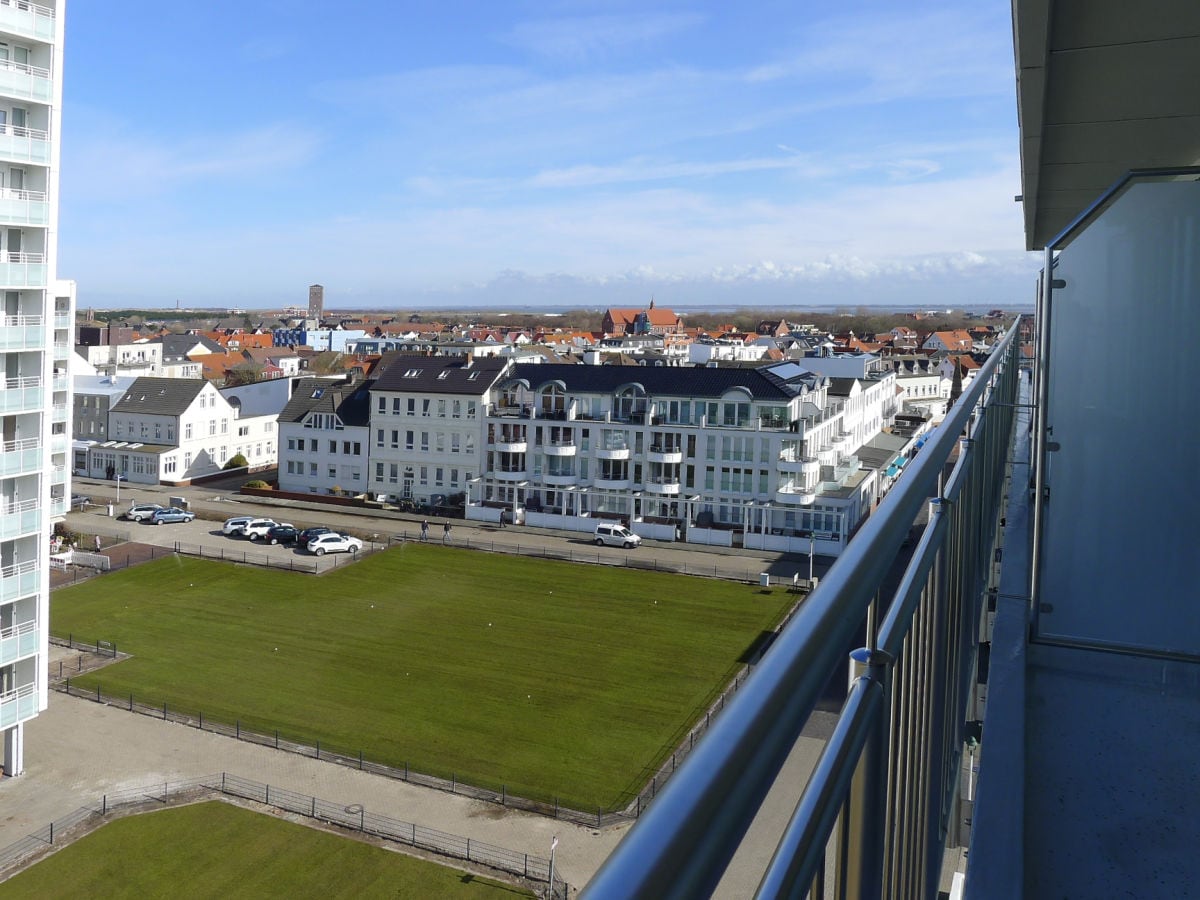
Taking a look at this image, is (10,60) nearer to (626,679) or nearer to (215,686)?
(215,686)

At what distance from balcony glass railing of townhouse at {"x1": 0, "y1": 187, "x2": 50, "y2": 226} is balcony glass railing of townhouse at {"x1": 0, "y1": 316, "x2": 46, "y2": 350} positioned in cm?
142

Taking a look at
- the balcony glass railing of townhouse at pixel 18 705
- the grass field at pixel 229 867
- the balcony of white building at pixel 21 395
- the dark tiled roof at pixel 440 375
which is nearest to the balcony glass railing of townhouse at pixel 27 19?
the balcony of white building at pixel 21 395

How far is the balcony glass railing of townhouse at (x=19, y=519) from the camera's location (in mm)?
15609

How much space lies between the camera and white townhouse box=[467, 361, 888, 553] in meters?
31.1

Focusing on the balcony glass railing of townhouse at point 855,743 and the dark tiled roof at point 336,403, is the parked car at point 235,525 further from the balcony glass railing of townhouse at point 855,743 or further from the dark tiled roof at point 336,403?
the balcony glass railing of townhouse at point 855,743

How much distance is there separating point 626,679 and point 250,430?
1133 inches

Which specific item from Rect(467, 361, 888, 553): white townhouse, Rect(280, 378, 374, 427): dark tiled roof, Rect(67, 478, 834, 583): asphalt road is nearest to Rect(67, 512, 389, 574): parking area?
Rect(67, 478, 834, 583): asphalt road

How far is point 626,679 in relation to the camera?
19609 millimetres

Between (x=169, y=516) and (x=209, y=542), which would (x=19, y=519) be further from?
(x=169, y=516)

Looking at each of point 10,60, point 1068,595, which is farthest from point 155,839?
point 1068,595

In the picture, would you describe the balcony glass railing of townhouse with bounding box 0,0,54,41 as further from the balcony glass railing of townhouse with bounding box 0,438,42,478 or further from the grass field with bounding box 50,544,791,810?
the grass field with bounding box 50,544,791,810

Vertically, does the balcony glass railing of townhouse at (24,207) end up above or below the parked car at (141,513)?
above

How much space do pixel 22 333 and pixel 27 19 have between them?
15.1 feet

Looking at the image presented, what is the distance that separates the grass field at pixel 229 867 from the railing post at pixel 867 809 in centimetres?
1186
